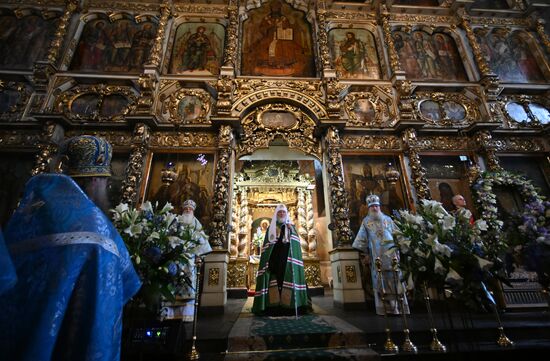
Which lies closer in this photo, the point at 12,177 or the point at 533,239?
the point at 533,239

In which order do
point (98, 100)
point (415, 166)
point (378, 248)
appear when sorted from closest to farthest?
point (378, 248) → point (415, 166) → point (98, 100)

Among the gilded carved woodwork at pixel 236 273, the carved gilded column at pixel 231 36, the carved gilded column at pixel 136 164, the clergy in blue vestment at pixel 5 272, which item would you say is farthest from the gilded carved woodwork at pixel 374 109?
the clergy in blue vestment at pixel 5 272

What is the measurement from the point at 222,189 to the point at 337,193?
291cm

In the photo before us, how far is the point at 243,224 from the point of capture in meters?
11.2

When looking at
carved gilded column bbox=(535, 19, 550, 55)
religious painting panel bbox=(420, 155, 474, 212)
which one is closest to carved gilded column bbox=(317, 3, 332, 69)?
religious painting panel bbox=(420, 155, 474, 212)

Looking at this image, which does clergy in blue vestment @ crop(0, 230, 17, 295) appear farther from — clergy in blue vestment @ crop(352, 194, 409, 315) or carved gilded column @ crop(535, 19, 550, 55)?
carved gilded column @ crop(535, 19, 550, 55)

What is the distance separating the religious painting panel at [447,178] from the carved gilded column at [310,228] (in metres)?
5.10

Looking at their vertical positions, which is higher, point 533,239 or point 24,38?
point 24,38

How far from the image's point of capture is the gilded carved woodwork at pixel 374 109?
25.4 ft

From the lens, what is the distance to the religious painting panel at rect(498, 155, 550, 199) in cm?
770

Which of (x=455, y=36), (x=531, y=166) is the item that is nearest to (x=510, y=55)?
(x=455, y=36)

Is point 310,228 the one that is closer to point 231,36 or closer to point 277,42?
point 277,42

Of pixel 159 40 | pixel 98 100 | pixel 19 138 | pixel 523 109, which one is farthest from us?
pixel 523 109

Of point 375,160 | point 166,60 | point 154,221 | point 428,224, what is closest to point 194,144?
point 166,60
